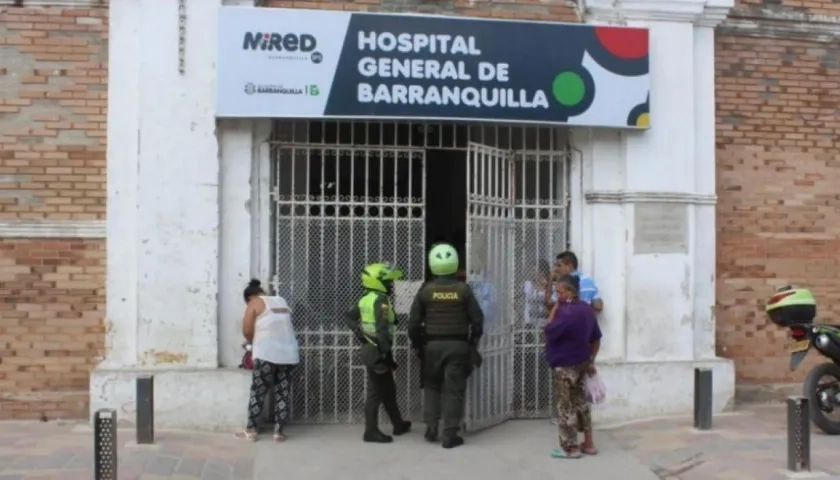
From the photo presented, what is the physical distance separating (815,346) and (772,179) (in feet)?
6.38

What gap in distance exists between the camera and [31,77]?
7637mm

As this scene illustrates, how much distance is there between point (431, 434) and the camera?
24.0 ft

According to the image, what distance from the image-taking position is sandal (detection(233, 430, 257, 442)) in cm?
727

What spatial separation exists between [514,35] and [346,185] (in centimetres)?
202

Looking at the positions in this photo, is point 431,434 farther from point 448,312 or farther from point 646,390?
point 646,390

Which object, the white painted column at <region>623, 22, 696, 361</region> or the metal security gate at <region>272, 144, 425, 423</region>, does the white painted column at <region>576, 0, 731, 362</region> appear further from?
the metal security gate at <region>272, 144, 425, 423</region>

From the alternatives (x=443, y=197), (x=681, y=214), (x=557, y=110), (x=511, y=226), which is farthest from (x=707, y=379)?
(x=443, y=197)

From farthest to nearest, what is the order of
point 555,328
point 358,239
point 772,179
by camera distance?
point 772,179, point 358,239, point 555,328

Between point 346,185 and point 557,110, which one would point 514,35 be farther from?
point 346,185

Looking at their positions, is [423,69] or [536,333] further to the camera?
[536,333]

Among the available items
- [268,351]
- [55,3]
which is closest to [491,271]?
[268,351]

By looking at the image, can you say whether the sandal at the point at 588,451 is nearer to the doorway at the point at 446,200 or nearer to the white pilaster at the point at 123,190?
the doorway at the point at 446,200

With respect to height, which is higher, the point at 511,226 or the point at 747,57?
the point at 747,57

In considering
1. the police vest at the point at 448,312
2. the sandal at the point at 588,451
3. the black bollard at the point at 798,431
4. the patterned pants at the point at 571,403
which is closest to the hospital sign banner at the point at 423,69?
the police vest at the point at 448,312
